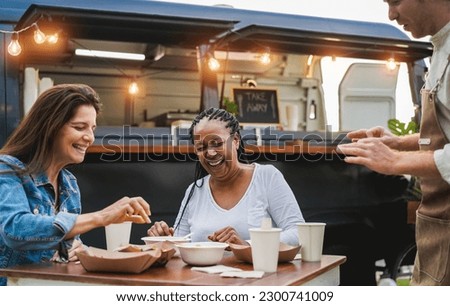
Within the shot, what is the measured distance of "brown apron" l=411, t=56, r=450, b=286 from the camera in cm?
197

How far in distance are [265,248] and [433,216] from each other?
1.81 ft

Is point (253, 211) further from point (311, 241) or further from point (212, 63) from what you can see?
point (212, 63)

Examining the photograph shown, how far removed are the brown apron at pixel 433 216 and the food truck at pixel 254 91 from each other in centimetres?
268

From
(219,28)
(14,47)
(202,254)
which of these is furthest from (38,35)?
(202,254)

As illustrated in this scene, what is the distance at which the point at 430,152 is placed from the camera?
70.9 inches

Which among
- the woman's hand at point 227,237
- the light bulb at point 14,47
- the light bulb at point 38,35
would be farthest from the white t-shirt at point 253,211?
the light bulb at point 14,47

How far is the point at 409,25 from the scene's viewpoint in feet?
6.43

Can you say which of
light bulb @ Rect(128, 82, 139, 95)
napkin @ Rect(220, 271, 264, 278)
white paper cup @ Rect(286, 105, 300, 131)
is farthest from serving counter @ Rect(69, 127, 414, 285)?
napkin @ Rect(220, 271, 264, 278)

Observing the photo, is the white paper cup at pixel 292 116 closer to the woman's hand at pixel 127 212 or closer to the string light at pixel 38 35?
the string light at pixel 38 35

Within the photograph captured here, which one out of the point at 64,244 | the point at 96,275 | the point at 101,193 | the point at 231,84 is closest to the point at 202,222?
the point at 64,244

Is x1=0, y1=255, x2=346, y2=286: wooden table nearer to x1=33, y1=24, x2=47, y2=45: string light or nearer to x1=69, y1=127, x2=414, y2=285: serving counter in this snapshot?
x1=69, y1=127, x2=414, y2=285: serving counter

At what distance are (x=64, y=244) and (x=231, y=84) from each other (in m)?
5.10

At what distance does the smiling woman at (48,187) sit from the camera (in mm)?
2207
